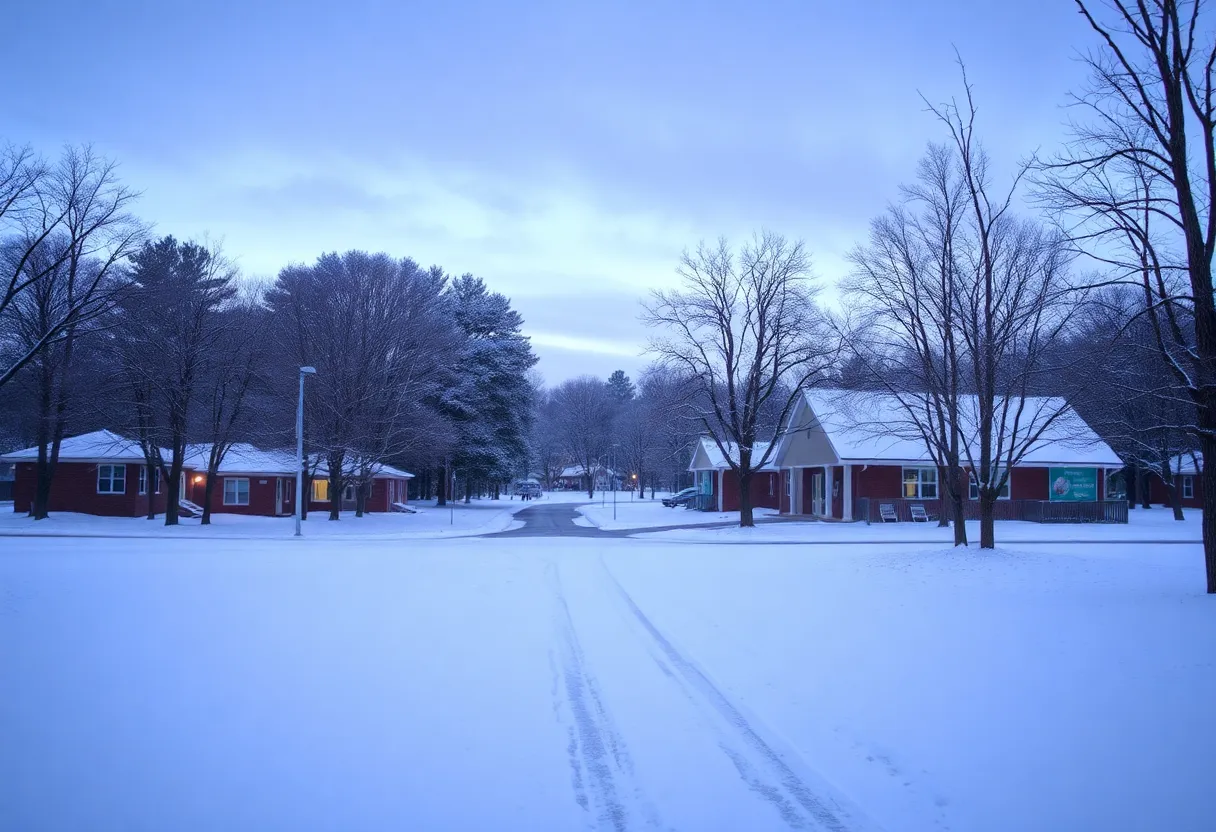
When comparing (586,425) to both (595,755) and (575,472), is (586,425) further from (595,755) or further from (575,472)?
(595,755)

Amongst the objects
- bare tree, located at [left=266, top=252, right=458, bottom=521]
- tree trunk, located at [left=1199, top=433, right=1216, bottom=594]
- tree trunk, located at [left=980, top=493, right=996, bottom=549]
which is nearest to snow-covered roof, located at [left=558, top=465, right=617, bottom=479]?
bare tree, located at [left=266, top=252, right=458, bottom=521]

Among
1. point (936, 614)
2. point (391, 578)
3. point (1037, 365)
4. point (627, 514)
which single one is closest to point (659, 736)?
point (936, 614)

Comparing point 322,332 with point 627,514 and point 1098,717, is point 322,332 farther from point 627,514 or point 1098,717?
point 1098,717

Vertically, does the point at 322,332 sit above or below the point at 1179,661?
above

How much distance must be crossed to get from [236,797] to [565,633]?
5.48 metres

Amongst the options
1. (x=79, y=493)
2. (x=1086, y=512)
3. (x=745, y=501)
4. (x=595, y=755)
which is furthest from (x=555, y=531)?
(x=595, y=755)

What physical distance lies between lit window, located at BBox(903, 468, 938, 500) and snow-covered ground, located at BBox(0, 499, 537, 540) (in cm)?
2023

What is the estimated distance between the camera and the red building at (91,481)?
40.8m

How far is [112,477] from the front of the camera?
41.3m

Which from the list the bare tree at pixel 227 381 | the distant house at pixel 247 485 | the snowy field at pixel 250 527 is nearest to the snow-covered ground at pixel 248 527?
the snowy field at pixel 250 527

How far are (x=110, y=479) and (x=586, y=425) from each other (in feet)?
225

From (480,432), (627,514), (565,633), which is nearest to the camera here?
(565,633)

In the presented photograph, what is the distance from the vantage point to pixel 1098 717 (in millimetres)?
6434

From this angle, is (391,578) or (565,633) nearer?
(565,633)
